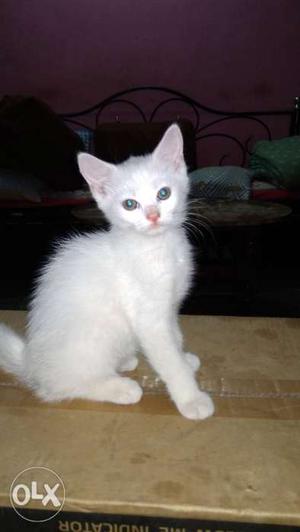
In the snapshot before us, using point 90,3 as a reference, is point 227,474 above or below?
below

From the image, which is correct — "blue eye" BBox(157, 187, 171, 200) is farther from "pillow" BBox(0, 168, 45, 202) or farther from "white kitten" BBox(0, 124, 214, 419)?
"pillow" BBox(0, 168, 45, 202)

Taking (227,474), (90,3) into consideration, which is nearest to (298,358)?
(227,474)

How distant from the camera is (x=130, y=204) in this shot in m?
0.97

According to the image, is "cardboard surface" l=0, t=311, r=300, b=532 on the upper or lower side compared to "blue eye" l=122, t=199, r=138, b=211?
lower

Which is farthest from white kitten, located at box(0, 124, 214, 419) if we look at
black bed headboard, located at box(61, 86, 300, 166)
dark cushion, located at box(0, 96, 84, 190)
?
black bed headboard, located at box(61, 86, 300, 166)

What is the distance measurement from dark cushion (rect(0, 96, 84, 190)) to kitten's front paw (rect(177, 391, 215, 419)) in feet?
5.99

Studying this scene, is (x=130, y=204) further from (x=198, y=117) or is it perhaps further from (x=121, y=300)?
(x=198, y=117)

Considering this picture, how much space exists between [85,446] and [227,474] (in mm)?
284

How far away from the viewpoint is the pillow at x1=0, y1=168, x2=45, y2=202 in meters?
2.25

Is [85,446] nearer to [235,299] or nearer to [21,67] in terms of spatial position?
[235,299]

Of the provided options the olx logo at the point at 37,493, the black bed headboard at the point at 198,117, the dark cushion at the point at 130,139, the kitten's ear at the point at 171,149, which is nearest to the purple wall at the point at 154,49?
the black bed headboard at the point at 198,117

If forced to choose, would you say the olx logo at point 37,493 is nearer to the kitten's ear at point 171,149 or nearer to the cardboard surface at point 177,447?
the cardboard surface at point 177,447

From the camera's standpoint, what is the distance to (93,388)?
3.25 feet

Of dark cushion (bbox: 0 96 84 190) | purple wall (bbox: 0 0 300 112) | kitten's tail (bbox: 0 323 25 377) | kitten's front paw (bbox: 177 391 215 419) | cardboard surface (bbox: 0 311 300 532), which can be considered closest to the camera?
cardboard surface (bbox: 0 311 300 532)
